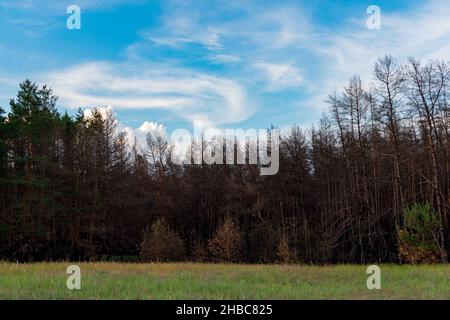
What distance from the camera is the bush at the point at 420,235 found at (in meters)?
32.5

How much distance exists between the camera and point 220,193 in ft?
200

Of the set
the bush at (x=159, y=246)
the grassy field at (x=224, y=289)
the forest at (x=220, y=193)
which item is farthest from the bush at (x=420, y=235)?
the bush at (x=159, y=246)

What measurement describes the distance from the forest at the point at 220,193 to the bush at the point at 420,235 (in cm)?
720

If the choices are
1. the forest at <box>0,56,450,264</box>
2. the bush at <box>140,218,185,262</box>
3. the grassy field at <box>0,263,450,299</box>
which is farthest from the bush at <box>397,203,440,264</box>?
the bush at <box>140,218,185,262</box>

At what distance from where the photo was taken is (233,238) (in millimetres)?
42750

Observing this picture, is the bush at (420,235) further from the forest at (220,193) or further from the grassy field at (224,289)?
the grassy field at (224,289)

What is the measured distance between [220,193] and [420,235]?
30710 millimetres

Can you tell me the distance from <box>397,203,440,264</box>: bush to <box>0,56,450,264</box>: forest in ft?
23.6

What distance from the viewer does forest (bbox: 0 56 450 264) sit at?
43.0 meters

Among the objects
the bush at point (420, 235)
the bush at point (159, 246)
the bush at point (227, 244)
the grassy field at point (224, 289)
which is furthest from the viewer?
the bush at point (227, 244)

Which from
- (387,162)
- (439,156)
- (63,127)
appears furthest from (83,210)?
(439,156)

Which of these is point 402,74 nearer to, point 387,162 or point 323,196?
point 387,162

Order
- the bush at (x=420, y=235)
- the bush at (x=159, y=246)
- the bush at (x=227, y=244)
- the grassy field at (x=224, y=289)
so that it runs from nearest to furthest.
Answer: the grassy field at (x=224, y=289)
the bush at (x=420, y=235)
the bush at (x=159, y=246)
the bush at (x=227, y=244)
